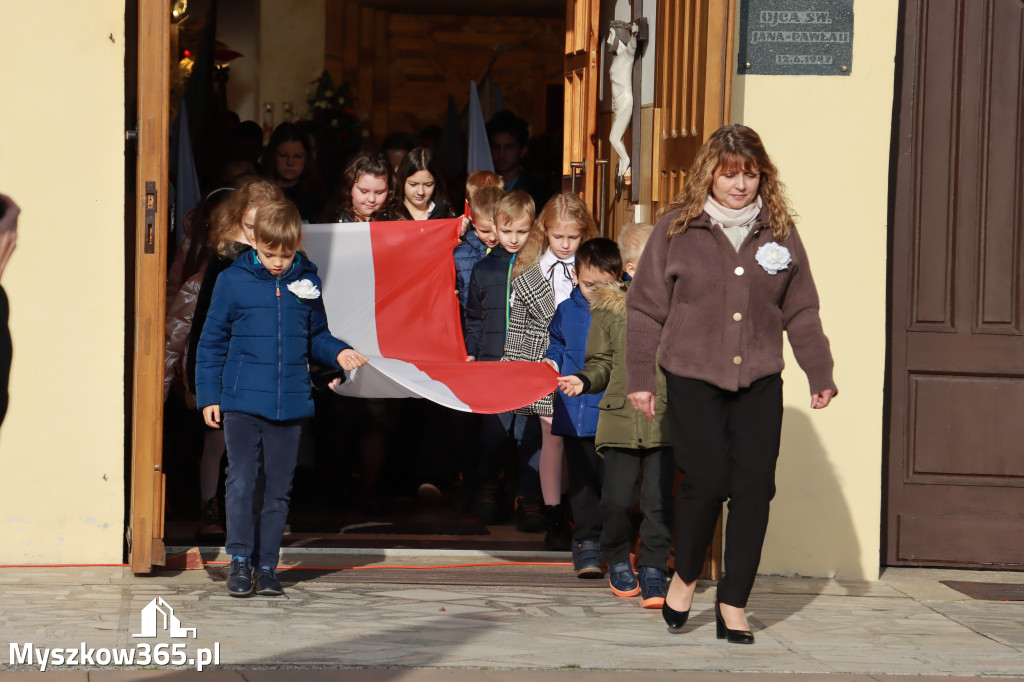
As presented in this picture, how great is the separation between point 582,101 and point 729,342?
3301mm

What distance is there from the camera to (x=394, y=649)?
5348 mm

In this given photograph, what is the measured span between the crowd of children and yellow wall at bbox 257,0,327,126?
24.3 ft

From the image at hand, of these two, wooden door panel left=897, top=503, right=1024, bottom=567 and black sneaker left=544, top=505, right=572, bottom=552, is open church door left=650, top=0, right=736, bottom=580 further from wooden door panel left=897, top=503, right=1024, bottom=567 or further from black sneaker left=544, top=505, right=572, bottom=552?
wooden door panel left=897, top=503, right=1024, bottom=567

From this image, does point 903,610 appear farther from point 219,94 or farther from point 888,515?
point 219,94

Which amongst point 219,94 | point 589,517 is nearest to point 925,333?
point 589,517

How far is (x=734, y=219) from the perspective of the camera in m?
5.57

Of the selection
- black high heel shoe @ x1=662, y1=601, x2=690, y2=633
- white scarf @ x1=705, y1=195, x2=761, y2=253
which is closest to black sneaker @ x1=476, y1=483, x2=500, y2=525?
black high heel shoe @ x1=662, y1=601, x2=690, y2=633

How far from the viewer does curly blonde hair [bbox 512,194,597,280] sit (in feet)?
23.6

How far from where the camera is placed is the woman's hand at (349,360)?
246 inches

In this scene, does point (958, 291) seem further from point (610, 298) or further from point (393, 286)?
point (393, 286)

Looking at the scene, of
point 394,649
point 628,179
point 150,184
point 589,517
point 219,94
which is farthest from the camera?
Result: point 219,94

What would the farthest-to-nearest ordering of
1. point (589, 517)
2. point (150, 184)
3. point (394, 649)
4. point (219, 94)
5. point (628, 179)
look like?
point (219, 94)
point (628, 179)
point (589, 517)
point (150, 184)
point (394, 649)

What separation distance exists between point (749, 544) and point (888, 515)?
1881 millimetres

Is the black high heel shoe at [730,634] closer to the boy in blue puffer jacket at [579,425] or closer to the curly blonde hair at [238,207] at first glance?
the boy in blue puffer jacket at [579,425]
